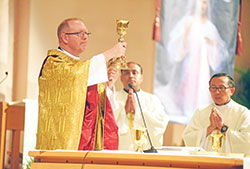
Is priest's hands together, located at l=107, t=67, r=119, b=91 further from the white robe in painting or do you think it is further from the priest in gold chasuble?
the white robe in painting

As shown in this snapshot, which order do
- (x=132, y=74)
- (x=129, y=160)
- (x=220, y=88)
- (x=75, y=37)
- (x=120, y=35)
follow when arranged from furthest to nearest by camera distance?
(x=132, y=74), (x=220, y=88), (x=75, y=37), (x=120, y=35), (x=129, y=160)

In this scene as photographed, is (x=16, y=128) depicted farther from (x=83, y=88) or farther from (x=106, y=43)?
(x=106, y=43)

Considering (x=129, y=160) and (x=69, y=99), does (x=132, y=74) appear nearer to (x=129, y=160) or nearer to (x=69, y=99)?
(x=69, y=99)

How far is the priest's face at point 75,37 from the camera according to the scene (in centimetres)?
507

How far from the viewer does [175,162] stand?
11.4ft

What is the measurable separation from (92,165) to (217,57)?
5041 millimetres

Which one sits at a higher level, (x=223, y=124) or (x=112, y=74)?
(x=112, y=74)

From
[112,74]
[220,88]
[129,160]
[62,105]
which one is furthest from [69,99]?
[220,88]

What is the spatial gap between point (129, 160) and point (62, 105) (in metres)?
1.26

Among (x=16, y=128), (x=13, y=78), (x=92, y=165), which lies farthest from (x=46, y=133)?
(x=13, y=78)

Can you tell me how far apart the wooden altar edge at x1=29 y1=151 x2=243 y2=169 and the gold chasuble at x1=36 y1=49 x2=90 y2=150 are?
0.96 meters

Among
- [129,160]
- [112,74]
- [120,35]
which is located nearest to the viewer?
[129,160]

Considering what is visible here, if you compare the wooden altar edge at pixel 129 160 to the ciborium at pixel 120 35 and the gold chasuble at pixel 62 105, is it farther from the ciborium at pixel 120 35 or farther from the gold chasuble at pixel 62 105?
the ciborium at pixel 120 35

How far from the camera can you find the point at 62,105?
4598 millimetres
